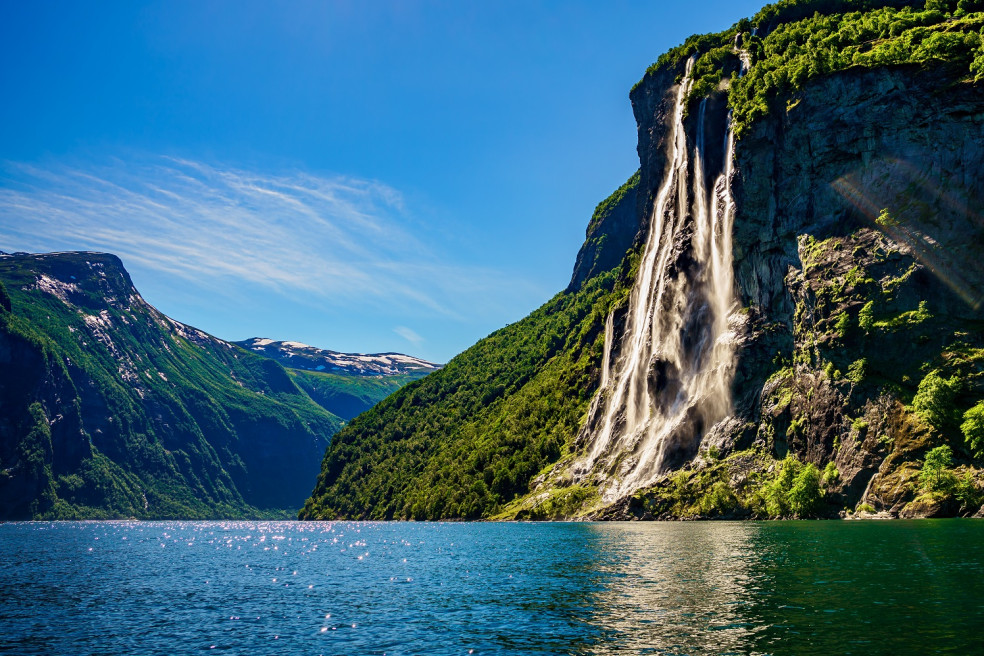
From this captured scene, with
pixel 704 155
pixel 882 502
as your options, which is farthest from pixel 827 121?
pixel 882 502

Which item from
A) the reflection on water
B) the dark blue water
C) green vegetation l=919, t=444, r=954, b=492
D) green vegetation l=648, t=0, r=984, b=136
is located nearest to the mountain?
green vegetation l=919, t=444, r=954, b=492

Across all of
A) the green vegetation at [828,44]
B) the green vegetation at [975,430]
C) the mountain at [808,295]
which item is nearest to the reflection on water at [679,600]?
the green vegetation at [975,430]

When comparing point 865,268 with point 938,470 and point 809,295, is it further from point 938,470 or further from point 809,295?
point 938,470

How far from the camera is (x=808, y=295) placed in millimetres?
92000

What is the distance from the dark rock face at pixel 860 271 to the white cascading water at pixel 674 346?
4.64m

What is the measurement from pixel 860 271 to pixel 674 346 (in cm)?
3351

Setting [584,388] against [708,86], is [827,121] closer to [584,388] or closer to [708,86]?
[708,86]

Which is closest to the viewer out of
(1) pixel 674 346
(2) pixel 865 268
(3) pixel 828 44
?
(2) pixel 865 268

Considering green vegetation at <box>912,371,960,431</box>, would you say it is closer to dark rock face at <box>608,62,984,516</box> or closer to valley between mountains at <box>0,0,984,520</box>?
valley between mountains at <box>0,0,984,520</box>

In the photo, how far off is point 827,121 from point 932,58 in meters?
14.1

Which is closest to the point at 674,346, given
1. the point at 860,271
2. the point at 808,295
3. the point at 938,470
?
the point at 808,295

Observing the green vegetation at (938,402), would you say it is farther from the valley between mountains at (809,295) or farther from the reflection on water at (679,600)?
the reflection on water at (679,600)

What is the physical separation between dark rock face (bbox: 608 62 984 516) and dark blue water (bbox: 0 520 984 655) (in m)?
28.7

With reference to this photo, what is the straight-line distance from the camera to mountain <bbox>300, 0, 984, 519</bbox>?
76.9m
